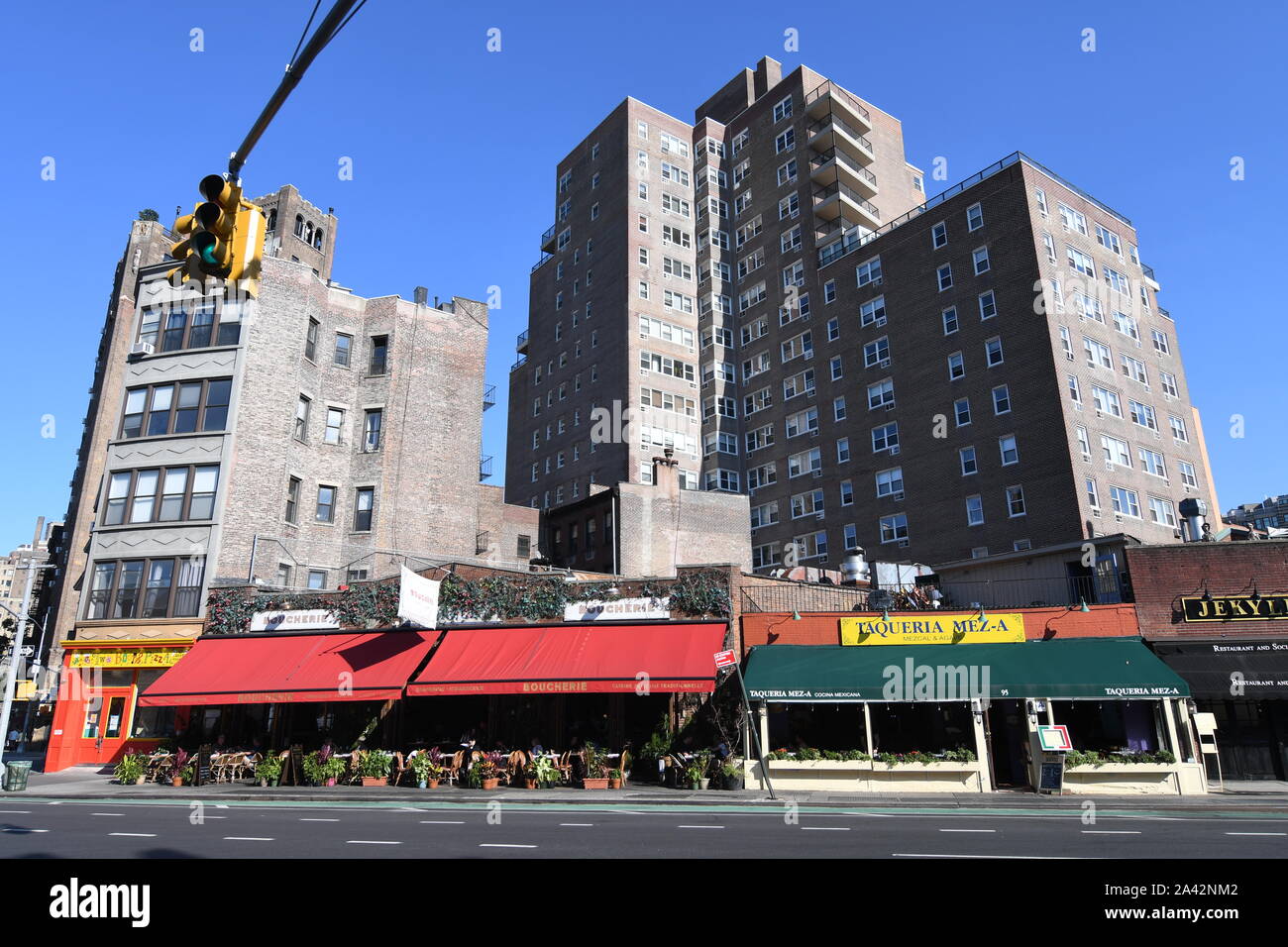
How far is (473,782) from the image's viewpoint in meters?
24.6

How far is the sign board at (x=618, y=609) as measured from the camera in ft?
89.4

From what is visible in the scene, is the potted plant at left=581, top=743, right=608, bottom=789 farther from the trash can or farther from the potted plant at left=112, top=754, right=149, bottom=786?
the trash can

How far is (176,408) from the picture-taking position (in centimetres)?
3534

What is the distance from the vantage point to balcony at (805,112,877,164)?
6406 centimetres

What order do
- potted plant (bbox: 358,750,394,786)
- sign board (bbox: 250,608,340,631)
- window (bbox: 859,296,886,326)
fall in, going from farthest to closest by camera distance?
window (bbox: 859,296,886,326)
sign board (bbox: 250,608,340,631)
potted plant (bbox: 358,750,394,786)

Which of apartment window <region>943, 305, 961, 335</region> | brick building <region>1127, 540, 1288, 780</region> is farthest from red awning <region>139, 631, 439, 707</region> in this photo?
apartment window <region>943, 305, 961, 335</region>

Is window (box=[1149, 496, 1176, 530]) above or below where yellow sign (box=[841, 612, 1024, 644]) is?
above

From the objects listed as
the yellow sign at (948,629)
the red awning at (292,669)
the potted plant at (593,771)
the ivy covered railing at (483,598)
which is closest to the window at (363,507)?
the ivy covered railing at (483,598)

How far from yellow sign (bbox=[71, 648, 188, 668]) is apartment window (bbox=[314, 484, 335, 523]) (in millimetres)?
8135

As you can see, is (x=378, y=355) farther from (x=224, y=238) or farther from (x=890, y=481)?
(x=224, y=238)

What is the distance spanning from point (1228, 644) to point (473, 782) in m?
22.3

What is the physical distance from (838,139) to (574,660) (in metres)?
52.4

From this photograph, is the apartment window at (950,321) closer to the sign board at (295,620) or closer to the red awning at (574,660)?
the red awning at (574,660)
